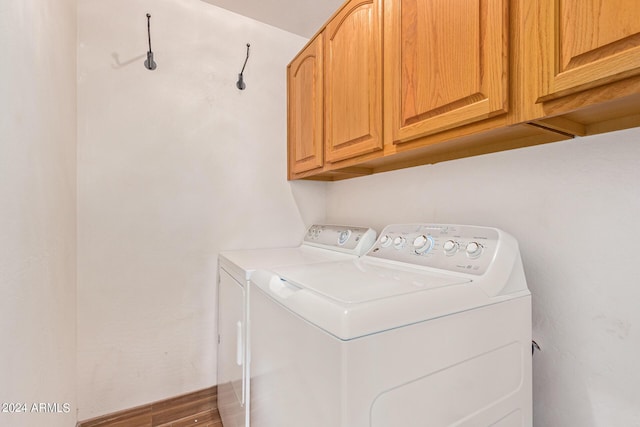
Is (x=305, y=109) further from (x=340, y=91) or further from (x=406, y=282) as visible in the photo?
(x=406, y=282)

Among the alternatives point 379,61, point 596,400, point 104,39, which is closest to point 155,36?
point 104,39

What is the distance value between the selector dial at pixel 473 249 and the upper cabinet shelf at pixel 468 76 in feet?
1.13

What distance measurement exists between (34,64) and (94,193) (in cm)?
74

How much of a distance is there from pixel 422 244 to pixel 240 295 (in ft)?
2.41

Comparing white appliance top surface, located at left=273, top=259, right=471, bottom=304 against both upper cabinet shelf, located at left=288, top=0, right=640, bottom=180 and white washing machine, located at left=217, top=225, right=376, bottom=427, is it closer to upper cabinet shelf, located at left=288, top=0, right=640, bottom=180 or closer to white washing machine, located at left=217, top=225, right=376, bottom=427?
white washing machine, located at left=217, top=225, right=376, bottom=427

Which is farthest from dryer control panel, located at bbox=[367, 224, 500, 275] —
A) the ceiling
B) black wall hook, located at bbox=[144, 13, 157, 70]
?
black wall hook, located at bbox=[144, 13, 157, 70]

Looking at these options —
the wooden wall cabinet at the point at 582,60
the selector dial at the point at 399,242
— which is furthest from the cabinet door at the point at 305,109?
the wooden wall cabinet at the point at 582,60

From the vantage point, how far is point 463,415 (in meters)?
0.70

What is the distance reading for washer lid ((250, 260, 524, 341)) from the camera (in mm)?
569

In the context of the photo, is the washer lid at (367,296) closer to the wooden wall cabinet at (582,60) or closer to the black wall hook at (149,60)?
the wooden wall cabinet at (582,60)

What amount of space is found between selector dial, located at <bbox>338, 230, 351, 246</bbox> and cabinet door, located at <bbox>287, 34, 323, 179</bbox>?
40cm

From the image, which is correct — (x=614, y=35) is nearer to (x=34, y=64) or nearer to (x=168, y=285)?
(x=34, y=64)

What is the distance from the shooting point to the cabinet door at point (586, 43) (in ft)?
1.82

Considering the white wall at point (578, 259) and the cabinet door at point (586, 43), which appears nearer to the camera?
the cabinet door at point (586, 43)
